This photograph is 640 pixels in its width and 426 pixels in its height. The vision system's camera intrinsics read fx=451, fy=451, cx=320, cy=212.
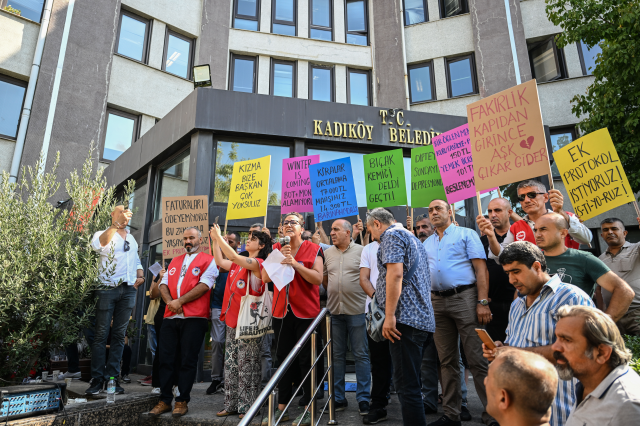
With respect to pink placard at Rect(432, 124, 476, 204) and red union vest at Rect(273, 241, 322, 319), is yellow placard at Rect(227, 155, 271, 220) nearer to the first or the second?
red union vest at Rect(273, 241, 322, 319)

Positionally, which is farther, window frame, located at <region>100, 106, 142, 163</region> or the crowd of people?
window frame, located at <region>100, 106, 142, 163</region>

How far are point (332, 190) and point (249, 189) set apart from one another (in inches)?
48.9

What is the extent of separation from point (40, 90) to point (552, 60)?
55.3 feet

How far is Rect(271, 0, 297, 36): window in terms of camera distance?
16875 mm

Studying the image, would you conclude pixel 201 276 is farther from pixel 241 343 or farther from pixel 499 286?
pixel 499 286

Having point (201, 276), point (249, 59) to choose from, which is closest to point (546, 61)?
point (249, 59)

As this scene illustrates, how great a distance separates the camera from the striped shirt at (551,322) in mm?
2609

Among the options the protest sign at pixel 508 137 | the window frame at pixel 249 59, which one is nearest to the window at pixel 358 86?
the window frame at pixel 249 59

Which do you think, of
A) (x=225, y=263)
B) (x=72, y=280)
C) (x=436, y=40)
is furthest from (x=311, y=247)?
(x=436, y=40)

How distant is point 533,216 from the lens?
4348 millimetres

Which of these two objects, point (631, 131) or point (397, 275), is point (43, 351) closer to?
point (397, 275)

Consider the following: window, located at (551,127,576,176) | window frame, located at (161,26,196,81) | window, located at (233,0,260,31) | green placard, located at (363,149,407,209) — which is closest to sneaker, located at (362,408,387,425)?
green placard, located at (363,149,407,209)

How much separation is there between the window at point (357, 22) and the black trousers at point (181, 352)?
14.6 m

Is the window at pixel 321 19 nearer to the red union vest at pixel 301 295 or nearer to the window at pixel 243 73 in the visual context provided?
the window at pixel 243 73
